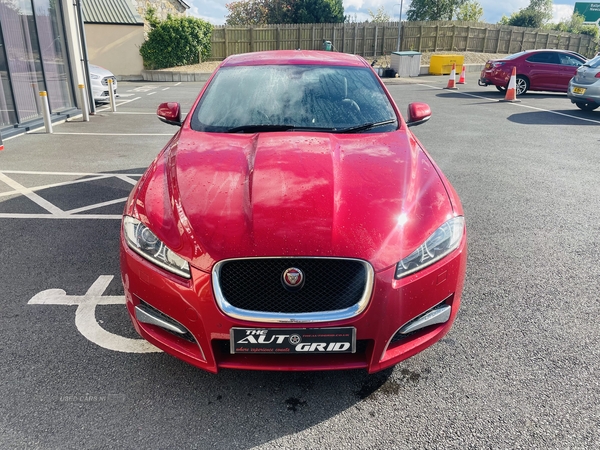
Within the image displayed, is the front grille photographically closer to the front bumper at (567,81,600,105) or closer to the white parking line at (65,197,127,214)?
the white parking line at (65,197,127,214)

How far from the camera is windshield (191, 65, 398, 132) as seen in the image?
3.30 m

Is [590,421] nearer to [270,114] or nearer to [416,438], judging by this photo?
[416,438]

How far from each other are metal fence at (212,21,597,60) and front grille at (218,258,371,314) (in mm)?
28613

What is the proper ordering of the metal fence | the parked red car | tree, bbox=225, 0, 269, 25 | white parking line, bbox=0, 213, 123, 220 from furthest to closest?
tree, bbox=225, 0, 269, 25
the metal fence
the parked red car
white parking line, bbox=0, 213, 123, 220

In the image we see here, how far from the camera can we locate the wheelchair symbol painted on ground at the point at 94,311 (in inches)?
107

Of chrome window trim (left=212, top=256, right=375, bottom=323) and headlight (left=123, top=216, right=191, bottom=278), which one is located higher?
headlight (left=123, top=216, right=191, bottom=278)

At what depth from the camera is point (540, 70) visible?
1545 cm

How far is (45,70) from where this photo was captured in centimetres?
1022

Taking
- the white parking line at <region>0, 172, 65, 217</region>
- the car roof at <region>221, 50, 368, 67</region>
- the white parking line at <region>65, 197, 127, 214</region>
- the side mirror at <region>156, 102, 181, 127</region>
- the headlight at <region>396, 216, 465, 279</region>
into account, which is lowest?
the white parking line at <region>0, 172, 65, 217</region>

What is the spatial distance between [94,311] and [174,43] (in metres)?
25.4

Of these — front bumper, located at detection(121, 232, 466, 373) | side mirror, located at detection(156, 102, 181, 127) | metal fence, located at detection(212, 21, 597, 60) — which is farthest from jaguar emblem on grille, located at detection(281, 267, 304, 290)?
metal fence, located at detection(212, 21, 597, 60)

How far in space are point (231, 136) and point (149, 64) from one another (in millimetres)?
24966

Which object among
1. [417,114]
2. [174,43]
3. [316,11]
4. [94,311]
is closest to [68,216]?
[94,311]

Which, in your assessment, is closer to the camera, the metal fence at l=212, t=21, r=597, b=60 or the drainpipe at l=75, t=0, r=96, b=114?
the drainpipe at l=75, t=0, r=96, b=114
